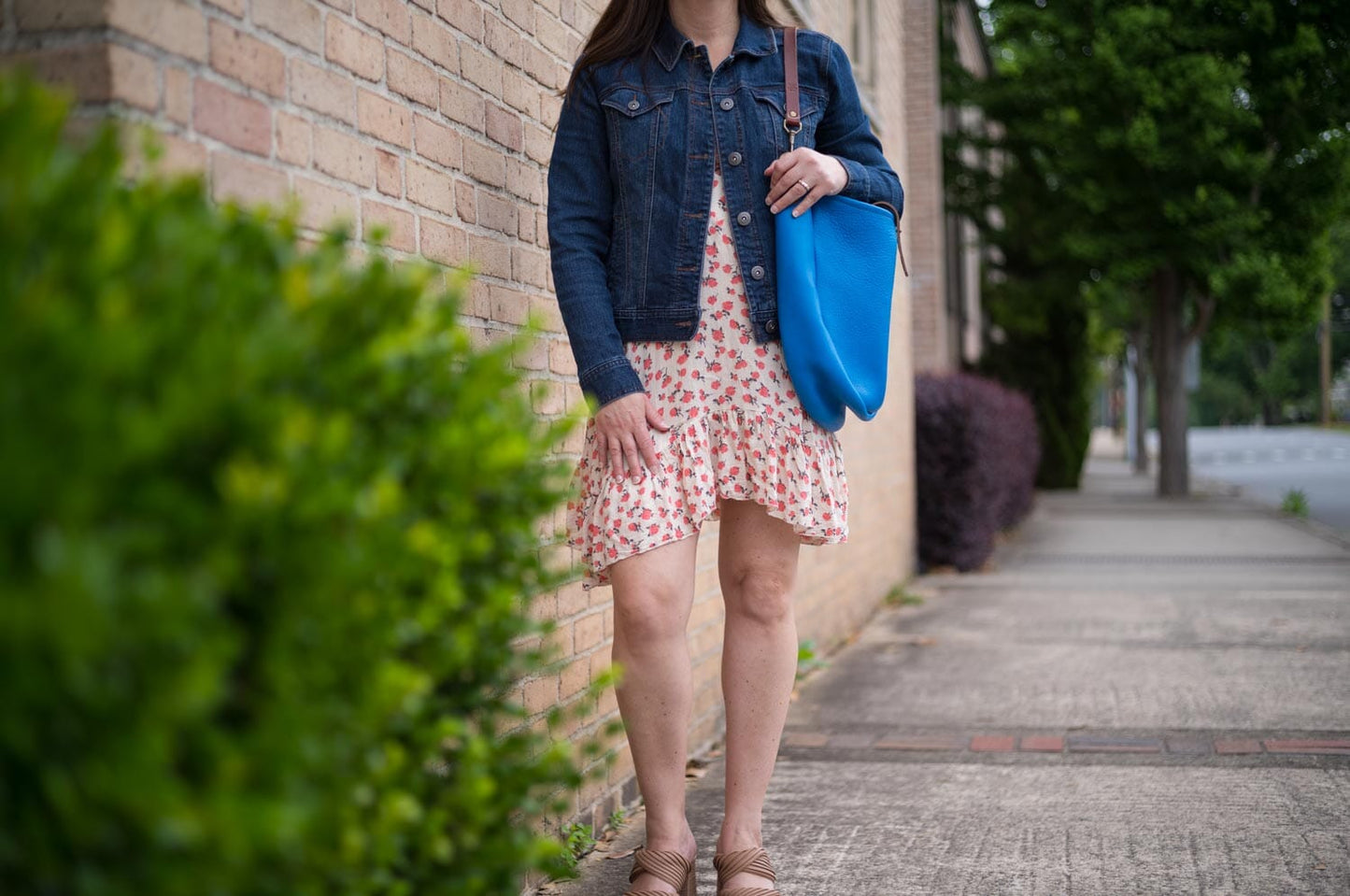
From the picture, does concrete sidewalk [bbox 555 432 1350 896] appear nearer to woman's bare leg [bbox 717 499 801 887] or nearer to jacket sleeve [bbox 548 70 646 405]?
woman's bare leg [bbox 717 499 801 887]

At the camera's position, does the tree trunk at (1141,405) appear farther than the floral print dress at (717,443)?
Yes

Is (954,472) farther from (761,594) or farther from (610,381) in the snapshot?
(610,381)

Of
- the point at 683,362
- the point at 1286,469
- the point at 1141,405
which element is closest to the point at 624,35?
the point at 683,362

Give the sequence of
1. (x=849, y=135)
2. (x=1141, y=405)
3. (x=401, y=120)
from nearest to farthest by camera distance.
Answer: (x=401, y=120)
(x=849, y=135)
(x=1141, y=405)

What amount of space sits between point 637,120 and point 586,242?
10.3 inches

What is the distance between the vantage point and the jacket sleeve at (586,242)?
243 cm

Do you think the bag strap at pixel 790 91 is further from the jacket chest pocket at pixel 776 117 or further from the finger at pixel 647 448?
the finger at pixel 647 448

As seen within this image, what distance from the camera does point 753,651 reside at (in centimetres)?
262

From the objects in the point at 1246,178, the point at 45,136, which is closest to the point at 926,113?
the point at 1246,178

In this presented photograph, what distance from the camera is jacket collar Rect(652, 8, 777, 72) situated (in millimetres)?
2576

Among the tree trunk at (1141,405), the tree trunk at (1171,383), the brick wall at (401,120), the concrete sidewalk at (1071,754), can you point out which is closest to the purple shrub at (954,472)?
the concrete sidewalk at (1071,754)

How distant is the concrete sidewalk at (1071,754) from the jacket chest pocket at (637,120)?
1560 mm

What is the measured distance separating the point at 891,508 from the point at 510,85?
537 centimetres

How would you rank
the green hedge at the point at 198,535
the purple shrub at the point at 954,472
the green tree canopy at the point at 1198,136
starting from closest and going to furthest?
1. the green hedge at the point at 198,535
2. the purple shrub at the point at 954,472
3. the green tree canopy at the point at 1198,136
